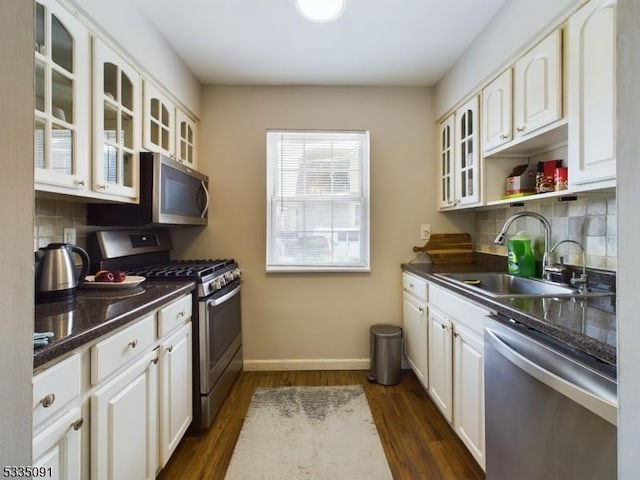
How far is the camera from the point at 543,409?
100 centimetres

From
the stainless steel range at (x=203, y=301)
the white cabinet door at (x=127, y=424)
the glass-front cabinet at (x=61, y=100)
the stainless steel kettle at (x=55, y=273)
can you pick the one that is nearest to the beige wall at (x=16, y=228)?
the white cabinet door at (x=127, y=424)

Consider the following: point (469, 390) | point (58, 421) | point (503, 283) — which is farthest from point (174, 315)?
point (503, 283)

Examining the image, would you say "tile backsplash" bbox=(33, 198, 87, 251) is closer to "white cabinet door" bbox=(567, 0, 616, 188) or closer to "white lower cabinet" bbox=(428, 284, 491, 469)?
"white lower cabinet" bbox=(428, 284, 491, 469)

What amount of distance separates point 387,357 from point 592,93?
1.98 meters

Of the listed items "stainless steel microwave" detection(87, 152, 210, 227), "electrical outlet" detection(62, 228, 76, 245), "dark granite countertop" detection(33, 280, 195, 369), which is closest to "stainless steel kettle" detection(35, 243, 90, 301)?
"dark granite countertop" detection(33, 280, 195, 369)

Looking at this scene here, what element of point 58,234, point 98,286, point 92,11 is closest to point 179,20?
point 92,11

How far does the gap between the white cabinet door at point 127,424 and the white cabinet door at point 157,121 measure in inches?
49.5

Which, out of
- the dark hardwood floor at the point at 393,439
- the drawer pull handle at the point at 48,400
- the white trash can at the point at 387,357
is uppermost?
the drawer pull handle at the point at 48,400

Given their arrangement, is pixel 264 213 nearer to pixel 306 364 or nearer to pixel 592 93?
pixel 306 364

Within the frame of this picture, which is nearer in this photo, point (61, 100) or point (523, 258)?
point (61, 100)

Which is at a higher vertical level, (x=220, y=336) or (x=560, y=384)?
(x=560, y=384)

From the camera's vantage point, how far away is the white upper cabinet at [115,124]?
146cm

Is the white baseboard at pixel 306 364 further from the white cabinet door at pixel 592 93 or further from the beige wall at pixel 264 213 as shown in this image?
the white cabinet door at pixel 592 93

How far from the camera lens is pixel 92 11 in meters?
1.39
